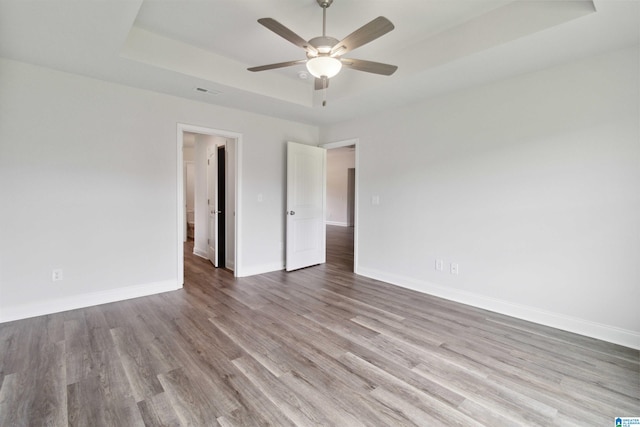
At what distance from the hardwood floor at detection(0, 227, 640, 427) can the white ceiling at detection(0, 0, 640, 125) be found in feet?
8.19

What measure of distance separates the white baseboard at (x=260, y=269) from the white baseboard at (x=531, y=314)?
72.9 inches

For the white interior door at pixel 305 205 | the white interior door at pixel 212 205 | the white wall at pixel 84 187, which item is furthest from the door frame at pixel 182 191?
the white interior door at pixel 305 205

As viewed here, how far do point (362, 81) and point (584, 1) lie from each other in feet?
6.43

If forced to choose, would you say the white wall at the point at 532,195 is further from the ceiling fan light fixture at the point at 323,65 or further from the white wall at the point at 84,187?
the white wall at the point at 84,187

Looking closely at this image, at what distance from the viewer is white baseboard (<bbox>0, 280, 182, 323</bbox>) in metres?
2.82

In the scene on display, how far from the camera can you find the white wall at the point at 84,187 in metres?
2.80

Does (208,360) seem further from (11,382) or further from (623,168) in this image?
(623,168)

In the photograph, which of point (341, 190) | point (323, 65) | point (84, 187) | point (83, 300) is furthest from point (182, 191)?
point (341, 190)

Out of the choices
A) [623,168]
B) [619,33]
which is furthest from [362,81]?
[623,168]

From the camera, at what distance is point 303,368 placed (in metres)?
2.11

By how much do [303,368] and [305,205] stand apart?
10.3 feet

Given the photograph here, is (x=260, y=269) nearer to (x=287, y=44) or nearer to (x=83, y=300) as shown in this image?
(x=83, y=300)

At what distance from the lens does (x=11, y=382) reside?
191 centimetres

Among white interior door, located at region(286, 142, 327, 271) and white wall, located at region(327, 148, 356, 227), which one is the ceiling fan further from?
white wall, located at region(327, 148, 356, 227)
